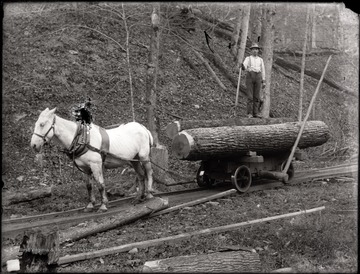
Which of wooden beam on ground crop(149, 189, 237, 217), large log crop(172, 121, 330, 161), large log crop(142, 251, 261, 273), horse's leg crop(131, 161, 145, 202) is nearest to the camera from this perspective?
large log crop(142, 251, 261, 273)

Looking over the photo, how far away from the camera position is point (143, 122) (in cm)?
1500

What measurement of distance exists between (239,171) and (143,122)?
4945 millimetres

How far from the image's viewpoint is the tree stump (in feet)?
15.6

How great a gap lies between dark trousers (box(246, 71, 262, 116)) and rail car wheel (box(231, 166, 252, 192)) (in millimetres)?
3105

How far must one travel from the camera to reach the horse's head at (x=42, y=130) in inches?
318

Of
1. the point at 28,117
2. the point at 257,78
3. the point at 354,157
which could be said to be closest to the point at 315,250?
the point at 257,78

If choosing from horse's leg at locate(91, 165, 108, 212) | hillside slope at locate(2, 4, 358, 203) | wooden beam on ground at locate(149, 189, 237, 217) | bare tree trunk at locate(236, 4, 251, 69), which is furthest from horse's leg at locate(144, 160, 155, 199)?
bare tree trunk at locate(236, 4, 251, 69)

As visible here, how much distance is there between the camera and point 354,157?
16422 millimetres

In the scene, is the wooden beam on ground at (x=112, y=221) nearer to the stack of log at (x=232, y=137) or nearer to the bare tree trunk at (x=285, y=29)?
the stack of log at (x=232, y=137)

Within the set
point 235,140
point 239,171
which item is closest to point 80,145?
point 235,140

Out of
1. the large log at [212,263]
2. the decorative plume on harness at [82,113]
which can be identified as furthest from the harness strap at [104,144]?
the large log at [212,263]

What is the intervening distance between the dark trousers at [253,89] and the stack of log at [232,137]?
1.26 meters

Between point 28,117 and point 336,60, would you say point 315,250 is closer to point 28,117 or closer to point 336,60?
point 28,117

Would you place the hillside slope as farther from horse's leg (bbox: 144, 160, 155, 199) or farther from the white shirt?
the white shirt
